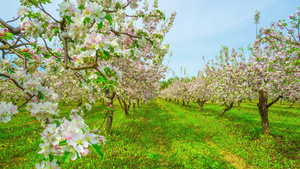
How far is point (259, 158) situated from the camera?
6805 mm

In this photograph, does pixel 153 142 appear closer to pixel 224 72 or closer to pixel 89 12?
pixel 224 72

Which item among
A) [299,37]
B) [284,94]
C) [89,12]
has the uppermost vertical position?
[299,37]

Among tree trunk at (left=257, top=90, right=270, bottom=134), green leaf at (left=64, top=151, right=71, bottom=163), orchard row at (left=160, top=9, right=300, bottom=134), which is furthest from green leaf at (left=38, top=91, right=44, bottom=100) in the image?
tree trunk at (left=257, top=90, right=270, bottom=134)

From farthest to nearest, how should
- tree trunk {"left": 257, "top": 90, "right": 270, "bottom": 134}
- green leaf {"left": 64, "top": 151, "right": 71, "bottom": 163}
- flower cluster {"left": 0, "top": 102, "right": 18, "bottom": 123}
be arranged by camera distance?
tree trunk {"left": 257, "top": 90, "right": 270, "bottom": 134} → flower cluster {"left": 0, "top": 102, "right": 18, "bottom": 123} → green leaf {"left": 64, "top": 151, "right": 71, "bottom": 163}

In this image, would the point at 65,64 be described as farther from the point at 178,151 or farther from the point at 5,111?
the point at 178,151

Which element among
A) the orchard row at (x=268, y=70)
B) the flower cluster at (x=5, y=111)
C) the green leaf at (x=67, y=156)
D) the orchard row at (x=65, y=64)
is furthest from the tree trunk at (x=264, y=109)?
the flower cluster at (x=5, y=111)

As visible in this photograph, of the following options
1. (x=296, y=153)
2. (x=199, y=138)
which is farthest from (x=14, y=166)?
(x=296, y=153)

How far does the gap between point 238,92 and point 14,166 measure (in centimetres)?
1226

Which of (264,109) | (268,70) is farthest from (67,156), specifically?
(264,109)

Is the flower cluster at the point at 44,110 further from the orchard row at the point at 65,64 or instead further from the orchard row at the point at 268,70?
the orchard row at the point at 268,70

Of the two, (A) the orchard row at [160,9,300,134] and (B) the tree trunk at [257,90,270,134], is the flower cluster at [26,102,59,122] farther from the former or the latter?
(B) the tree trunk at [257,90,270,134]

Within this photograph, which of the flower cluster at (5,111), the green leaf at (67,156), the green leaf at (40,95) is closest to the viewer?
the green leaf at (67,156)

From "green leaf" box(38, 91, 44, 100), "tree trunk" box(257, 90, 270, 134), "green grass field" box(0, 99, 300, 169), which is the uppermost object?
"green leaf" box(38, 91, 44, 100)

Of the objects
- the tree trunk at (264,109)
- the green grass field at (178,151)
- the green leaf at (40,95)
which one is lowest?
the green grass field at (178,151)
